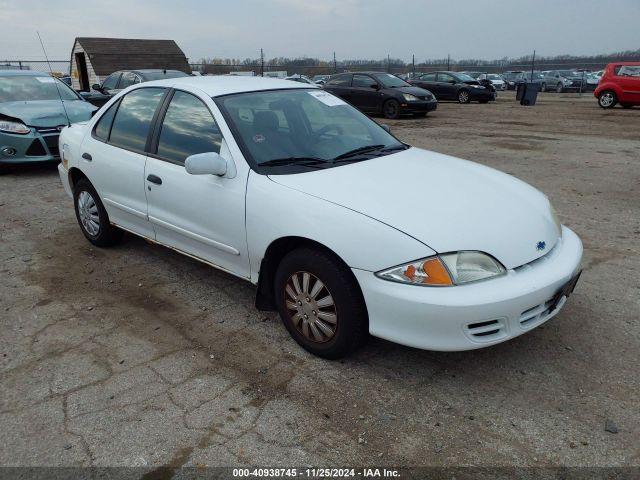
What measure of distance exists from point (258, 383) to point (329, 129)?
6.33ft

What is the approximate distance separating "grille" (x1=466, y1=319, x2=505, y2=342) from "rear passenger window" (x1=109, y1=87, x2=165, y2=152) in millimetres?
2845

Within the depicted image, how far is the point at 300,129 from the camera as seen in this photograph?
372 centimetres

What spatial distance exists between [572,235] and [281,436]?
232 centimetres

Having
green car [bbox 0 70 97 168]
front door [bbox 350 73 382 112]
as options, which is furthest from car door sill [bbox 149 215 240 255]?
front door [bbox 350 73 382 112]

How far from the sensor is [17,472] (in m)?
2.33

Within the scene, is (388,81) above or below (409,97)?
above

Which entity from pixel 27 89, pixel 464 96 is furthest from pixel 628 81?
pixel 27 89

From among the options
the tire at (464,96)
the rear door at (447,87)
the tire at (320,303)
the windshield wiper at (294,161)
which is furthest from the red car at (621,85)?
the tire at (320,303)

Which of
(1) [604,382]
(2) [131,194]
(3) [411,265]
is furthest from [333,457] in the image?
(2) [131,194]

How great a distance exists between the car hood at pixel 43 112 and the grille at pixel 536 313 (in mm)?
7955

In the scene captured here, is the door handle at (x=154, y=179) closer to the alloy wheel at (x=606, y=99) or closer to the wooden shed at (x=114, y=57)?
the alloy wheel at (x=606, y=99)

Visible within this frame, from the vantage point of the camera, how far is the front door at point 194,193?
3.37 metres

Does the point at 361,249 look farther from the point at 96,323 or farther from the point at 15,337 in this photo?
the point at 15,337

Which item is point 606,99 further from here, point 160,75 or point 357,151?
point 357,151
